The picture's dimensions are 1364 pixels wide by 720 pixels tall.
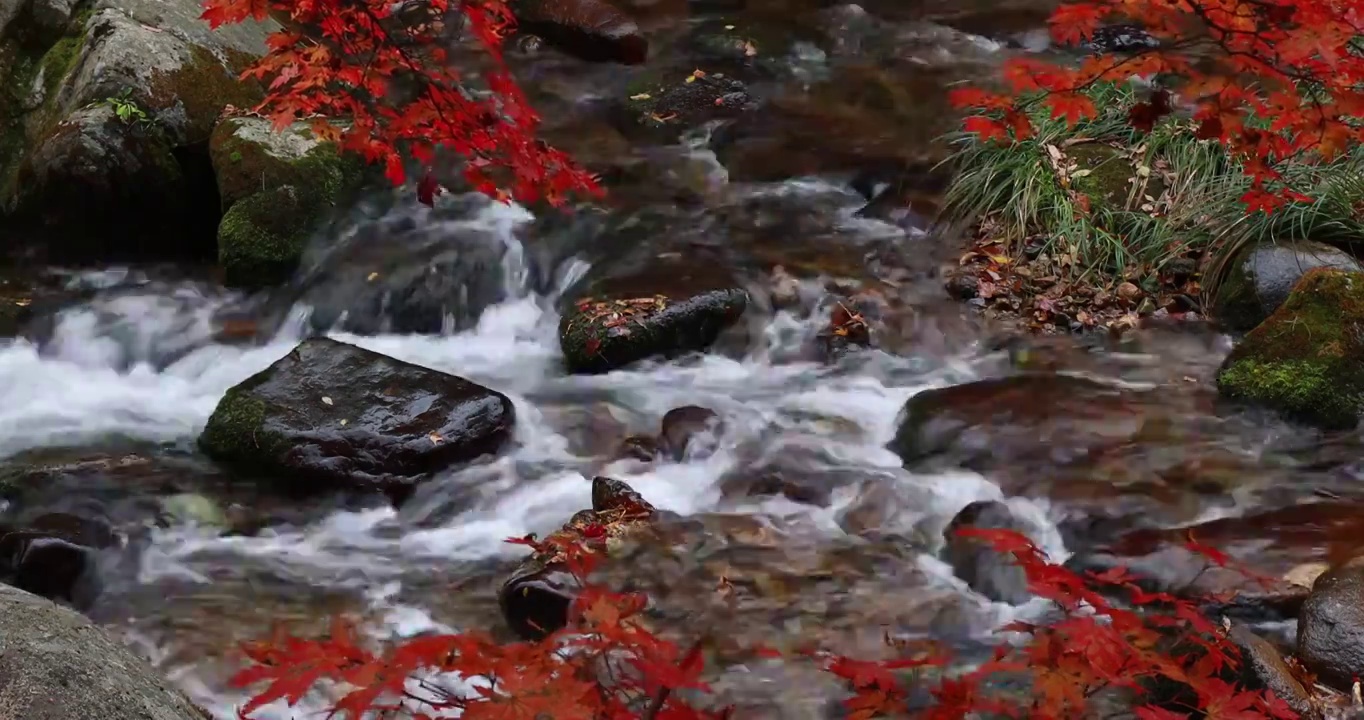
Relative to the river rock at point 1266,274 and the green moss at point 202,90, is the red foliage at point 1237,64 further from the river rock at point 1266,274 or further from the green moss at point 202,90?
the green moss at point 202,90

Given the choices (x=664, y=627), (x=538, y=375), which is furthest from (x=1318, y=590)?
(x=538, y=375)

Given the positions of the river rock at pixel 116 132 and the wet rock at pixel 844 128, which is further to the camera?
the wet rock at pixel 844 128

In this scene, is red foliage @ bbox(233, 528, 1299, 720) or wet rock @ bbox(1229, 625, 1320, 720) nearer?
red foliage @ bbox(233, 528, 1299, 720)

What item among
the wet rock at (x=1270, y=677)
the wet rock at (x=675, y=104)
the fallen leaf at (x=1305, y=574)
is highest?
the wet rock at (x=675, y=104)

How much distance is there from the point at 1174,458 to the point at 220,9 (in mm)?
4683

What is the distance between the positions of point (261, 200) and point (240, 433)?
2321 mm

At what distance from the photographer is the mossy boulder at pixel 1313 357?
213 inches

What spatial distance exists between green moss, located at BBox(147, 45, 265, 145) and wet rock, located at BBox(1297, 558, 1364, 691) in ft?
23.2

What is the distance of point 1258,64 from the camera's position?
3.00 m

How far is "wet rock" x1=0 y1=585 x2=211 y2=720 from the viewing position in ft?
7.68

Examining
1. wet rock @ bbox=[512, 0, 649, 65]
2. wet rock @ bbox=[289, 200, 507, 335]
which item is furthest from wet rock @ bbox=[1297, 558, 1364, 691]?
wet rock @ bbox=[512, 0, 649, 65]

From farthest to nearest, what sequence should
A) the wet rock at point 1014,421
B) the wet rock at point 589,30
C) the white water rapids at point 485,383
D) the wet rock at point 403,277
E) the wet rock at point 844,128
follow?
the wet rock at point 589,30
the wet rock at point 844,128
the wet rock at point 403,277
the wet rock at point 1014,421
the white water rapids at point 485,383

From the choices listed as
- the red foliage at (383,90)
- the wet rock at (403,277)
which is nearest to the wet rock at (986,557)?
the red foliage at (383,90)

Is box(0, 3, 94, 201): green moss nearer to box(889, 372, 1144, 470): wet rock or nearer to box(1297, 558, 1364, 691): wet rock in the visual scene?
box(889, 372, 1144, 470): wet rock
